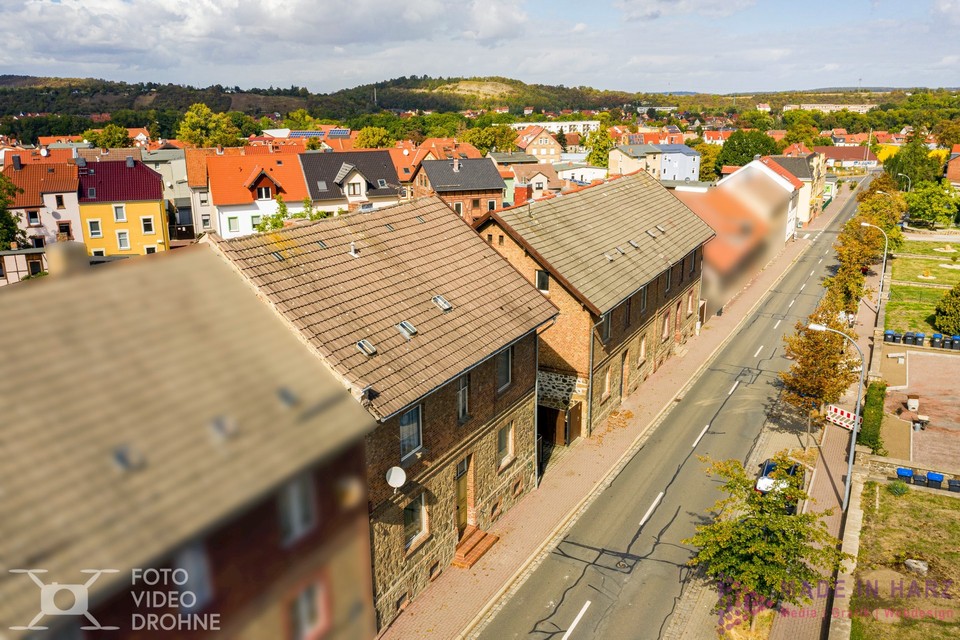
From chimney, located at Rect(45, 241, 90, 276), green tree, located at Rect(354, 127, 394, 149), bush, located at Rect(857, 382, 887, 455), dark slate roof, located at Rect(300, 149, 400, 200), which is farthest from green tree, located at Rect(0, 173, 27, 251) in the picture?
green tree, located at Rect(354, 127, 394, 149)

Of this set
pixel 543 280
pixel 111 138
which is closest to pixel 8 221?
pixel 543 280

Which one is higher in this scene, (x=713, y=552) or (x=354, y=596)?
(x=354, y=596)

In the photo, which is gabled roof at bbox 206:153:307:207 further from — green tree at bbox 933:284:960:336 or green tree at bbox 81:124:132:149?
green tree at bbox 81:124:132:149

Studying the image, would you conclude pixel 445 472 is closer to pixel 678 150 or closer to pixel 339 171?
pixel 339 171

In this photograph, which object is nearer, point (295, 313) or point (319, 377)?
point (319, 377)

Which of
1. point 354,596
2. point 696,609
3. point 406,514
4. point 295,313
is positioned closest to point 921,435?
point 696,609

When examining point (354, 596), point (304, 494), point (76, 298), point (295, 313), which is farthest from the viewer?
point (295, 313)

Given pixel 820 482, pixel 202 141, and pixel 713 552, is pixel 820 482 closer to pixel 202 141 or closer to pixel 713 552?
pixel 713 552
